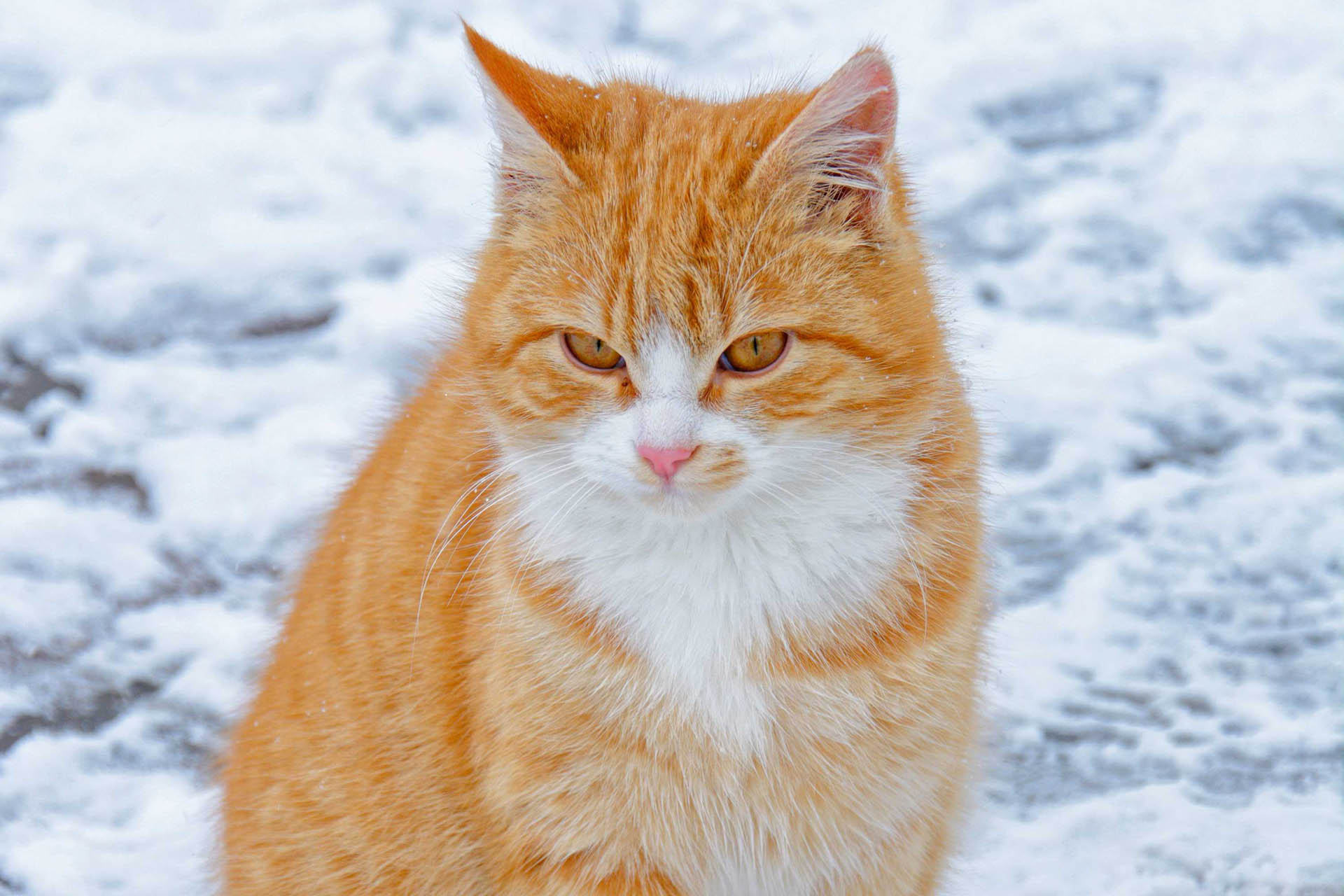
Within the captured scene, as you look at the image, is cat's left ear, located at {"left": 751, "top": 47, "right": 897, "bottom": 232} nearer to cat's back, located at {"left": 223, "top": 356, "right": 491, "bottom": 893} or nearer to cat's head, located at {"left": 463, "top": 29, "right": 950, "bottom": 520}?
cat's head, located at {"left": 463, "top": 29, "right": 950, "bottom": 520}

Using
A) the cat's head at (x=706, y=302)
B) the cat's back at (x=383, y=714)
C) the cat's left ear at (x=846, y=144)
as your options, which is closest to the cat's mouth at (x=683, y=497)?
the cat's head at (x=706, y=302)

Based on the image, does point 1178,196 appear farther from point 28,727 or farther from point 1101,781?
point 28,727

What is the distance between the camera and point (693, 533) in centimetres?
223

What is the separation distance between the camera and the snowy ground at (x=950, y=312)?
3115 millimetres

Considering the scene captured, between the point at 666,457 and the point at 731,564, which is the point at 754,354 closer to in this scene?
the point at 666,457

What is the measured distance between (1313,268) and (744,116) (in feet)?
9.72

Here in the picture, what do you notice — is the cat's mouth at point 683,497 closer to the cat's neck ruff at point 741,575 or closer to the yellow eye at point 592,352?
the cat's neck ruff at point 741,575

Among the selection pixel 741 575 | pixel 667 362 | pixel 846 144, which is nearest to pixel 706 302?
pixel 667 362

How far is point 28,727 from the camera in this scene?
10.5 ft

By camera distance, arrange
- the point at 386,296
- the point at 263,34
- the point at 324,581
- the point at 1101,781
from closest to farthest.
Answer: the point at 324,581
the point at 1101,781
the point at 386,296
the point at 263,34

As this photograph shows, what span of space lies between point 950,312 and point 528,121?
2.58ft

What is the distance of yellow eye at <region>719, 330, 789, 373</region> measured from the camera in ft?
6.97

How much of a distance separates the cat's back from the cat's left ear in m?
0.75

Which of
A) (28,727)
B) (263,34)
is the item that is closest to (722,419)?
(28,727)
